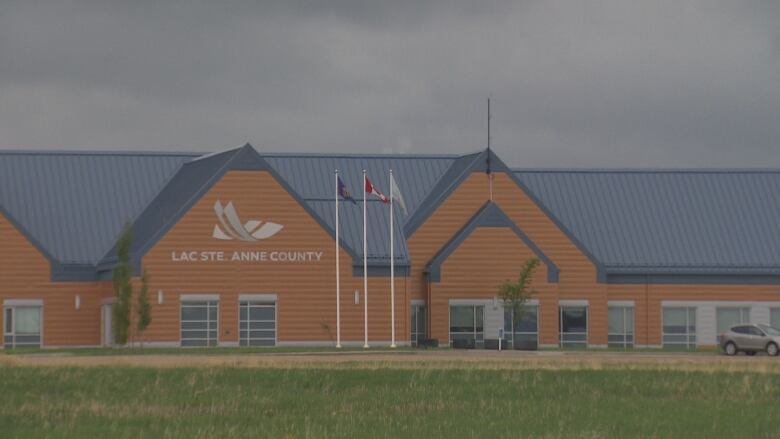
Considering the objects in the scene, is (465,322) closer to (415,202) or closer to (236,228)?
(415,202)

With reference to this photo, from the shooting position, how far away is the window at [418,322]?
8569 centimetres

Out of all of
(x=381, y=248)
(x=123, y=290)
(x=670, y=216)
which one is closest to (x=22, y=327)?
(x=123, y=290)

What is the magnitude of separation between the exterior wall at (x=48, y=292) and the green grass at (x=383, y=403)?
32.5 m

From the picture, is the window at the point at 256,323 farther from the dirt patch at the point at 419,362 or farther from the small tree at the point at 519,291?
the dirt patch at the point at 419,362

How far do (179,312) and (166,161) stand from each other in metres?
14.9

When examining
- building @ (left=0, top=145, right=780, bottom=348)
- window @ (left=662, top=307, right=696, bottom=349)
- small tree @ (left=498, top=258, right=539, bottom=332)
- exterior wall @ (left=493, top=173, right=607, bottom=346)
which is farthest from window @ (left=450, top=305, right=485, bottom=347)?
window @ (left=662, top=307, right=696, bottom=349)

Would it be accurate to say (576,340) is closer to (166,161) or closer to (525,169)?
(525,169)

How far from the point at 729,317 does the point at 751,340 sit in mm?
16232

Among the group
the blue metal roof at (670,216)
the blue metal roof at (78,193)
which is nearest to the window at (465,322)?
the blue metal roof at (670,216)

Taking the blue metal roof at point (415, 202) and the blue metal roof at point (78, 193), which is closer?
the blue metal roof at point (78, 193)

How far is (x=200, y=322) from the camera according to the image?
81.0m

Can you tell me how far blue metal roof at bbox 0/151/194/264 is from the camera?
85.9 m

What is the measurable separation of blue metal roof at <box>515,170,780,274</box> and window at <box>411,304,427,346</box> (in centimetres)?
1068

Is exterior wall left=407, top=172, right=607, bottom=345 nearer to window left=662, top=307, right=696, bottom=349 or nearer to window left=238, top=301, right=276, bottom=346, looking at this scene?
window left=662, top=307, right=696, bottom=349
